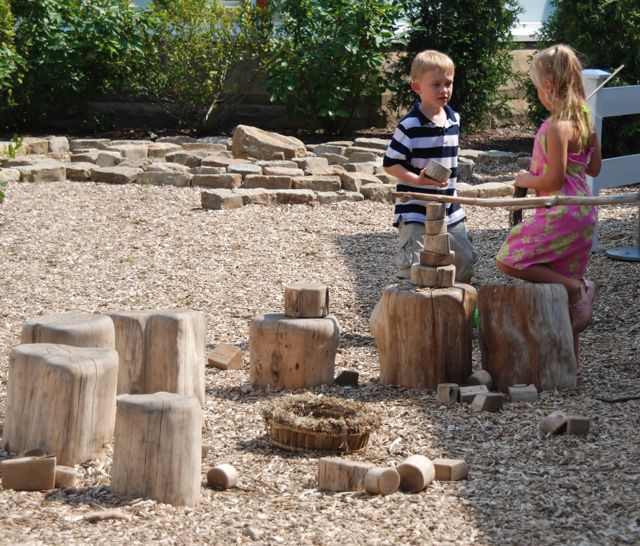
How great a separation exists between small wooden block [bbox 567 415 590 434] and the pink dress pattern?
107 centimetres

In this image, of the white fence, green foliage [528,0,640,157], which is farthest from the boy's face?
green foliage [528,0,640,157]

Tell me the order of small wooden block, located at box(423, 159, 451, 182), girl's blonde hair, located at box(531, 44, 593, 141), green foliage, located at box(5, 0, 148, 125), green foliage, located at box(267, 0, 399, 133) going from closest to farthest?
girl's blonde hair, located at box(531, 44, 593, 141) → small wooden block, located at box(423, 159, 451, 182) → green foliage, located at box(267, 0, 399, 133) → green foliage, located at box(5, 0, 148, 125)

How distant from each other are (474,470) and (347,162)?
7953 mm

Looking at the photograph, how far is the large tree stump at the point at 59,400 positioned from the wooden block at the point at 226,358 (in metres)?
1.39

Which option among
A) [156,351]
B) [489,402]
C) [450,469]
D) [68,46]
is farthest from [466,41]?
[450,469]

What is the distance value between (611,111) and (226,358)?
3.89m

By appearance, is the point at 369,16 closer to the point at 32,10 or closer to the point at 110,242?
the point at 32,10

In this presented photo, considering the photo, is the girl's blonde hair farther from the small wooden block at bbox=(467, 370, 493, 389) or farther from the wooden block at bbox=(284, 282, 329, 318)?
the wooden block at bbox=(284, 282, 329, 318)

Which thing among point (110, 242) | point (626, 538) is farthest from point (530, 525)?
point (110, 242)

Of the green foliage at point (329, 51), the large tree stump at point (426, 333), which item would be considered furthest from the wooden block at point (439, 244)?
the green foliage at point (329, 51)

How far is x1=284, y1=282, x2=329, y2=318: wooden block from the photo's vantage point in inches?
191

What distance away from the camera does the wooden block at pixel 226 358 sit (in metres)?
5.34

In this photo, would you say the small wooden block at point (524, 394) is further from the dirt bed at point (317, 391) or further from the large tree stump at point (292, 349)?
the large tree stump at point (292, 349)

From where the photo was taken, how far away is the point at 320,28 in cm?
1327
